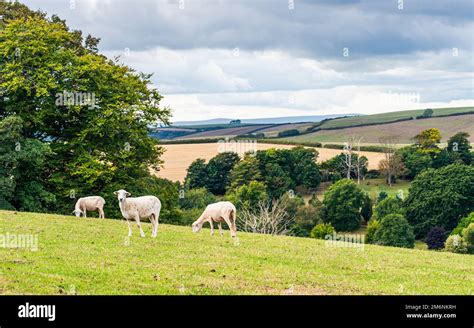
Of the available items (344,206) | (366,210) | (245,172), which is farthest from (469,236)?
(245,172)

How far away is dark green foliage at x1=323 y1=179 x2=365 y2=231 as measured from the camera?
396 ft

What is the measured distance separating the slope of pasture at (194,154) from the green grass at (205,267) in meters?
112

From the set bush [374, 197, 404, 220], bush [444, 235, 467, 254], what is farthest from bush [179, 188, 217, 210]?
bush [444, 235, 467, 254]

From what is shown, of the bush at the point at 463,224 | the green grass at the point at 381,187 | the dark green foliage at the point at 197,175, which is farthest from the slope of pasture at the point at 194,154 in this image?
the bush at the point at 463,224

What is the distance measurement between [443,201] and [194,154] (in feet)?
198

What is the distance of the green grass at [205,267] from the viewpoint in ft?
63.6

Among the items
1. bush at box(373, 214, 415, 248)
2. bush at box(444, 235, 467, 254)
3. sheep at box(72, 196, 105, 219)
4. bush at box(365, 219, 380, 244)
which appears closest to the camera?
sheep at box(72, 196, 105, 219)

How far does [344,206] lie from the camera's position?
121188mm

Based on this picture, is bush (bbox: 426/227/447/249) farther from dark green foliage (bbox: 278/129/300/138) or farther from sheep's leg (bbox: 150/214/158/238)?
sheep's leg (bbox: 150/214/158/238)

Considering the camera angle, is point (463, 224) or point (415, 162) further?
point (415, 162)

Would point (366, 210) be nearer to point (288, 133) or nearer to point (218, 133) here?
point (288, 133)

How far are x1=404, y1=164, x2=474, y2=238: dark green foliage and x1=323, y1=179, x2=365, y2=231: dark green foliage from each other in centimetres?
930

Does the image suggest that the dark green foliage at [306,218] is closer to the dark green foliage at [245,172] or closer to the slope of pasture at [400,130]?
the dark green foliage at [245,172]
